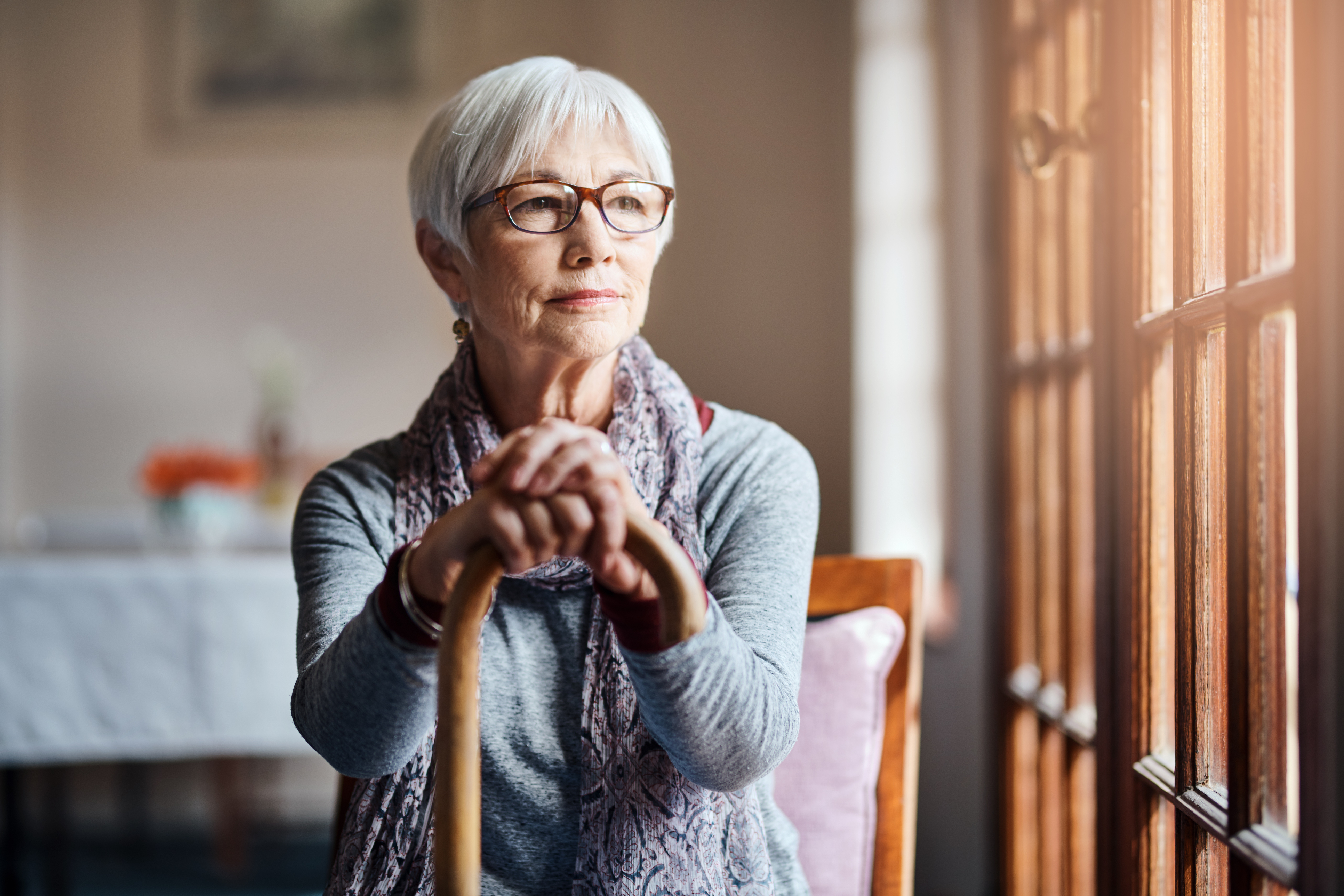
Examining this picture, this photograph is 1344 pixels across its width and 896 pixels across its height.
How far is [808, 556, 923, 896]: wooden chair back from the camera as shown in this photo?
98 cm

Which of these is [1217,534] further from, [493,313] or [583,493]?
[493,313]

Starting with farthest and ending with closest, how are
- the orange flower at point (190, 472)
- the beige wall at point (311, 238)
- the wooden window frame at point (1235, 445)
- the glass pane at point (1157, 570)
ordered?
the beige wall at point (311, 238), the orange flower at point (190, 472), the glass pane at point (1157, 570), the wooden window frame at point (1235, 445)

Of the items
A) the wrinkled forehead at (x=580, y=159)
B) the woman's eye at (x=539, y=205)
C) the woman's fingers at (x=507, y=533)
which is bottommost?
the woman's fingers at (x=507, y=533)

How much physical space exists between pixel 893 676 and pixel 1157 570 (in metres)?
0.27

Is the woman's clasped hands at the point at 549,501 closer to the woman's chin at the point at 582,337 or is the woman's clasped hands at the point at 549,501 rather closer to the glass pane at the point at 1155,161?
the woman's chin at the point at 582,337

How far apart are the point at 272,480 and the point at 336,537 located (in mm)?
2053

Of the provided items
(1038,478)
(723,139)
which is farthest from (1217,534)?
(723,139)

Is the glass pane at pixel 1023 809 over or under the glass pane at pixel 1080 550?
under

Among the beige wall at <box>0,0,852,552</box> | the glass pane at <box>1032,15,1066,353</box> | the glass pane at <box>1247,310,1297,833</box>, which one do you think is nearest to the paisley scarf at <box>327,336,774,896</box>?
the glass pane at <box>1247,310,1297,833</box>

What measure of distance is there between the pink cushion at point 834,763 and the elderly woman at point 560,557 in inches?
1.9

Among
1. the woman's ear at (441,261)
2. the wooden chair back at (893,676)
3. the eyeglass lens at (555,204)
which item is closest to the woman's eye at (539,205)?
the eyeglass lens at (555,204)

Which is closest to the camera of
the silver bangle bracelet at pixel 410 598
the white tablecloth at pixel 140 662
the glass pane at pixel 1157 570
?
the silver bangle bracelet at pixel 410 598

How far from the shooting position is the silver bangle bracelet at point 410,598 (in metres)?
0.63

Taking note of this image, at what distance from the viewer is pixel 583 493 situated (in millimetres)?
558
